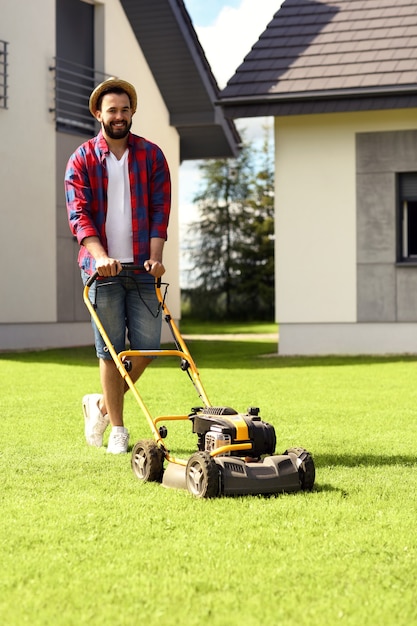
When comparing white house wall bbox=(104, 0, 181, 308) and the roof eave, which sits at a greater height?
white house wall bbox=(104, 0, 181, 308)

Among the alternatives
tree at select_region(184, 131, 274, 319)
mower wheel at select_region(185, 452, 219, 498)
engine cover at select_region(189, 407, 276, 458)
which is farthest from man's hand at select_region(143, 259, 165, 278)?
tree at select_region(184, 131, 274, 319)

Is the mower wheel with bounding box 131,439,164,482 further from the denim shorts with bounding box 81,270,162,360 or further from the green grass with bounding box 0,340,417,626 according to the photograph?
the denim shorts with bounding box 81,270,162,360

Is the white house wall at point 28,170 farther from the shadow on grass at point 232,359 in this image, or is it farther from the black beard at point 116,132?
the black beard at point 116,132

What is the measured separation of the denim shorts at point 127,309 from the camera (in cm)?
565

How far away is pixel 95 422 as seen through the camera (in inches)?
238

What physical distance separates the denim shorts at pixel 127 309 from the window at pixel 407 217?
33.8 feet

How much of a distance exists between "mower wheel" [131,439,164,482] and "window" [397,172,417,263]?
11.2 m

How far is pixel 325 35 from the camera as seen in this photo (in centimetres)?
1597

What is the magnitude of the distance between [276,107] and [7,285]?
18.3ft

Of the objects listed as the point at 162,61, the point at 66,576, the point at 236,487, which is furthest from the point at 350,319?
the point at 66,576

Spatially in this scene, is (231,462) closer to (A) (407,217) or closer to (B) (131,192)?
(B) (131,192)

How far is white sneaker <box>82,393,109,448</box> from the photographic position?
6.04 m

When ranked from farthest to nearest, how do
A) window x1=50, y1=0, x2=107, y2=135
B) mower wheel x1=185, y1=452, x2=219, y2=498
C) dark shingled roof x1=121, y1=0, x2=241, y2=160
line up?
dark shingled roof x1=121, y1=0, x2=241, y2=160 → window x1=50, y1=0, x2=107, y2=135 → mower wheel x1=185, y1=452, x2=219, y2=498

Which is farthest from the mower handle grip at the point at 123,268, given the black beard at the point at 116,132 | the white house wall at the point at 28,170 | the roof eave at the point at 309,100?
the white house wall at the point at 28,170
